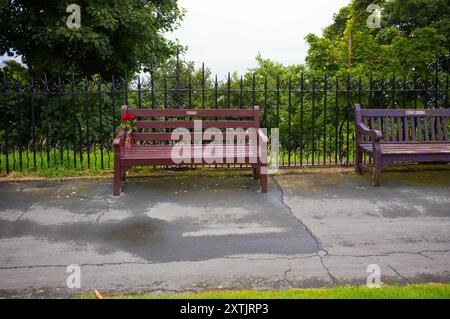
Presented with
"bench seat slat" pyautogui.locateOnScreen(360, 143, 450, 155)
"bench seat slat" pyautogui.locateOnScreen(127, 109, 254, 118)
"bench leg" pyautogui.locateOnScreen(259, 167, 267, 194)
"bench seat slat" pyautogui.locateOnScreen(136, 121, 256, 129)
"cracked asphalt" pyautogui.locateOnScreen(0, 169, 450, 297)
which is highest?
"bench seat slat" pyautogui.locateOnScreen(127, 109, 254, 118)

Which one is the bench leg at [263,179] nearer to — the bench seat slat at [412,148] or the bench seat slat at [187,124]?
the bench seat slat at [187,124]

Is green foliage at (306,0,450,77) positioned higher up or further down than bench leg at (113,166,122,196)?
higher up

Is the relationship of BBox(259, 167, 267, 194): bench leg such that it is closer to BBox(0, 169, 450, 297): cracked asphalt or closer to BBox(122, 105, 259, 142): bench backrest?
BBox(0, 169, 450, 297): cracked asphalt

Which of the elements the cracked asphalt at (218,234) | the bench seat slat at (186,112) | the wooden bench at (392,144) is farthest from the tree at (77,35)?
the wooden bench at (392,144)

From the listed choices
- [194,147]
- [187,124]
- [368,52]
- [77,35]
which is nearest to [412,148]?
[194,147]

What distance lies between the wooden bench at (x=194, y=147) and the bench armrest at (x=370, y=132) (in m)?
1.56

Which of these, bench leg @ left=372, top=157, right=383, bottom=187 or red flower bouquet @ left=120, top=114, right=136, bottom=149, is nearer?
bench leg @ left=372, top=157, right=383, bottom=187

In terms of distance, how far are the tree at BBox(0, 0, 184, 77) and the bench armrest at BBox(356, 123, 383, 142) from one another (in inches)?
356

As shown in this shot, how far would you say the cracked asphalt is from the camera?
3945mm

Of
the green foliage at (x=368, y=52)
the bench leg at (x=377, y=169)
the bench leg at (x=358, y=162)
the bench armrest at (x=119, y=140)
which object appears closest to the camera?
the bench armrest at (x=119, y=140)

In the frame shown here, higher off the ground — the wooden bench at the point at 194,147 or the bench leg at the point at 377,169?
the wooden bench at the point at 194,147

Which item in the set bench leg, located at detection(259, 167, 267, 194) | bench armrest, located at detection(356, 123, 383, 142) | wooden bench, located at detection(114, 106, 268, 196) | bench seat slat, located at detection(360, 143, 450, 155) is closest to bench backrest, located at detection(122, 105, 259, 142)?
wooden bench, located at detection(114, 106, 268, 196)

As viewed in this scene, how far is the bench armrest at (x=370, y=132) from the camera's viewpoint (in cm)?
690
